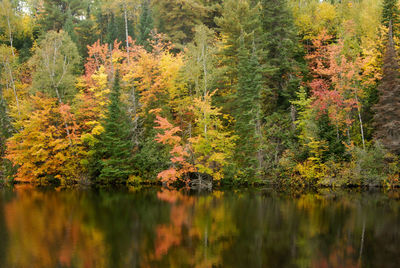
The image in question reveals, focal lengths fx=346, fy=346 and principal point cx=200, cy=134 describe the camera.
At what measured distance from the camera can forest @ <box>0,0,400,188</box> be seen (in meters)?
27.6

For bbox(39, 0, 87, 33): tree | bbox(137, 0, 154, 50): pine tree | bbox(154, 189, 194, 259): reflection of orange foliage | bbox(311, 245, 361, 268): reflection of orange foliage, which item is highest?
bbox(39, 0, 87, 33): tree

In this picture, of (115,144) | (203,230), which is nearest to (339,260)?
(203,230)

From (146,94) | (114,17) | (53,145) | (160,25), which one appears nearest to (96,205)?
(53,145)

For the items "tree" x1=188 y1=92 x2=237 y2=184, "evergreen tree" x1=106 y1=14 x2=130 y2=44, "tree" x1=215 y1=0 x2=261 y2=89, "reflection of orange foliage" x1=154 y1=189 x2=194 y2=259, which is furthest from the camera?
"evergreen tree" x1=106 y1=14 x2=130 y2=44

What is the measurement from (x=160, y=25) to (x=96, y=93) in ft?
55.9

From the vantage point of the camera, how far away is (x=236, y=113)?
30203 mm

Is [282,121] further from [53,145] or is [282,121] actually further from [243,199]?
[53,145]

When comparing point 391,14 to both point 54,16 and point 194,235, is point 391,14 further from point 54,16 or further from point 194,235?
A: point 54,16

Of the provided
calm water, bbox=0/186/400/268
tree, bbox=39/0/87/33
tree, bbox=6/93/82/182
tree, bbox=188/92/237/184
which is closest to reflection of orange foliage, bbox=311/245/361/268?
calm water, bbox=0/186/400/268

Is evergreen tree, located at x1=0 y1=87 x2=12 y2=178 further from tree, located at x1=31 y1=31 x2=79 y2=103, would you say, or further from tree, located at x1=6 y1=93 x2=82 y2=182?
tree, located at x1=31 y1=31 x2=79 y2=103

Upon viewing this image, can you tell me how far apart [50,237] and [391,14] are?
32562mm

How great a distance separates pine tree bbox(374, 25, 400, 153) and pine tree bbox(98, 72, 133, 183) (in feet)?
67.1

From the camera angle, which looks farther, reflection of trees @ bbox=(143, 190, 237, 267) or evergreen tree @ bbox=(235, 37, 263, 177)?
evergreen tree @ bbox=(235, 37, 263, 177)

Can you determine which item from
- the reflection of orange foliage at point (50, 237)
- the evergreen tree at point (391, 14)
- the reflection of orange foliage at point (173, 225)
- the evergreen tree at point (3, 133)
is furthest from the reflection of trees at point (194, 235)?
the evergreen tree at point (391, 14)
